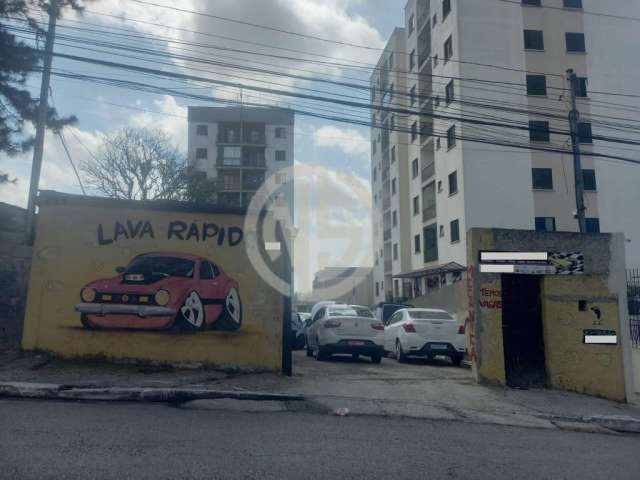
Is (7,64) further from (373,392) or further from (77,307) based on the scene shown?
(373,392)

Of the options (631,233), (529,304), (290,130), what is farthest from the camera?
(290,130)

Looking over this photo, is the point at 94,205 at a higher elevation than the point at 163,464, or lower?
higher

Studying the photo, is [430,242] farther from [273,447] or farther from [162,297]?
[273,447]

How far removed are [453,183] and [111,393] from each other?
2661cm

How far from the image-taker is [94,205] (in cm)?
943

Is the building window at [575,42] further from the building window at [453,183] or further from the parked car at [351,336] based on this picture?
the parked car at [351,336]

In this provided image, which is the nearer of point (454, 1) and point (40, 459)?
point (40, 459)

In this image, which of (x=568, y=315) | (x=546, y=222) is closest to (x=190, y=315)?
(x=568, y=315)

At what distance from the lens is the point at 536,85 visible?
1182 inches

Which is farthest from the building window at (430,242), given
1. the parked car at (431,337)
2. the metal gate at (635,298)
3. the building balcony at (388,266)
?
the parked car at (431,337)

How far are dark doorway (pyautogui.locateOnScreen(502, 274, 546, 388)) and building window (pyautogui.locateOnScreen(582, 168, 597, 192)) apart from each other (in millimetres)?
23405

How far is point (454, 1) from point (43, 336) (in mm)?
29681

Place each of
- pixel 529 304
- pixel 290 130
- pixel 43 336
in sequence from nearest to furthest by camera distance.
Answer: pixel 43 336
pixel 529 304
pixel 290 130

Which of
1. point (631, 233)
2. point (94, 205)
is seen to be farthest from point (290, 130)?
point (94, 205)
